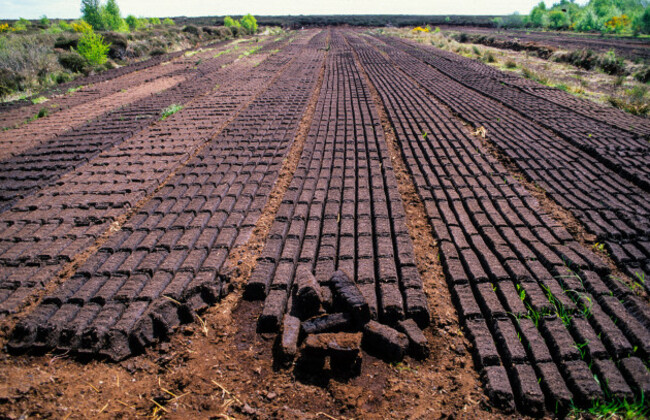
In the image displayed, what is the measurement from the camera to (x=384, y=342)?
2.18 meters

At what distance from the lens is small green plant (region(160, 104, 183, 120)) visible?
7458 mm

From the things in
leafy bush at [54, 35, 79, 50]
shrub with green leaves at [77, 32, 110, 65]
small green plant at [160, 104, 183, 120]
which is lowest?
small green plant at [160, 104, 183, 120]

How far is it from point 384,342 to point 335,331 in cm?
35

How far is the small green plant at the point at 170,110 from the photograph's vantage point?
24.5 ft

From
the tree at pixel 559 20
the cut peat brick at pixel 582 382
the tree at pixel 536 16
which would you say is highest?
the tree at pixel 536 16

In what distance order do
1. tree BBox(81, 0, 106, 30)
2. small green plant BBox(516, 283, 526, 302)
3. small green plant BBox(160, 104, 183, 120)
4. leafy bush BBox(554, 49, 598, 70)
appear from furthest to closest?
tree BBox(81, 0, 106, 30)
leafy bush BBox(554, 49, 598, 70)
small green plant BBox(160, 104, 183, 120)
small green plant BBox(516, 283, 526, 302)

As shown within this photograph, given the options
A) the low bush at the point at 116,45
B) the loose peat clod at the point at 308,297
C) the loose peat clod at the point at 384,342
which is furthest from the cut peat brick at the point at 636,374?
the low bush at the point at 116,45

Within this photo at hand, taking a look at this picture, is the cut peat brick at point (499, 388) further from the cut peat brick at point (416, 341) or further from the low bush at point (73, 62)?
the low bush at point (73, 62)

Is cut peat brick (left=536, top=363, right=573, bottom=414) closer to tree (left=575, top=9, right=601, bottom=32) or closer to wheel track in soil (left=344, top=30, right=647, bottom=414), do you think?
wheel track in soil (left=344, top=30, right=647, bottom=414)

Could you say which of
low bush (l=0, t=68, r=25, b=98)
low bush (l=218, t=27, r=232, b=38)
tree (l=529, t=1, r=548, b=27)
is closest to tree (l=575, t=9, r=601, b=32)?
tree (l=529, t=1, r=548, b=27)

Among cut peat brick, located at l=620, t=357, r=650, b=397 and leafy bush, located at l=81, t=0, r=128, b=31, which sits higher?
leafy bush, located at l=81, t=0, r=128, b=31

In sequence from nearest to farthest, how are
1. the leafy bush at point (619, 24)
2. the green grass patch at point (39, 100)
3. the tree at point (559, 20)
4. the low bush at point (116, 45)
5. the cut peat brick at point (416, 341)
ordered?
the cut peat brick at point (416, 341), the green grass patch at point (39, 100), the low bush at point (116, 45), the leafy bush at point (619, 24), the tree at point (559, 20)

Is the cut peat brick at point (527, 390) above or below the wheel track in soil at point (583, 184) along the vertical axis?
below

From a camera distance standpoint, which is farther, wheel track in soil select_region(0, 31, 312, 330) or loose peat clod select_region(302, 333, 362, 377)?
wheel track in soil select_region(0, 31, 312, 330)
